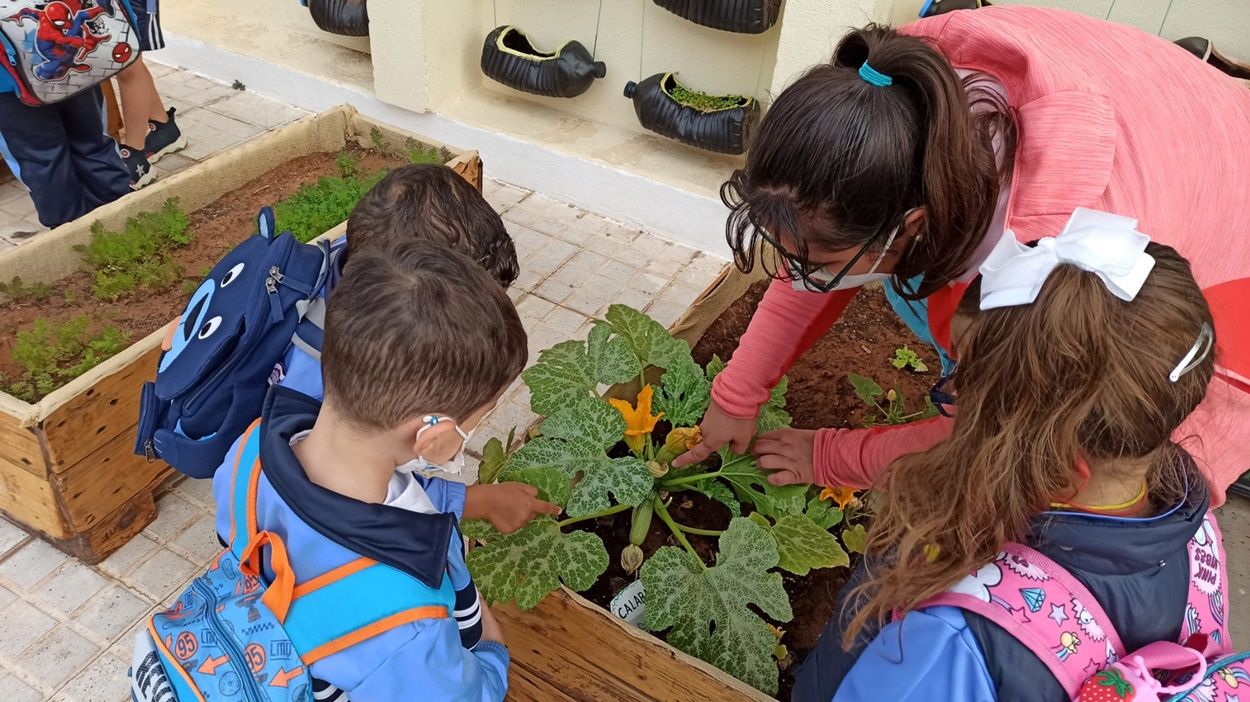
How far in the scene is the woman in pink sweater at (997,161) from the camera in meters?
1.21

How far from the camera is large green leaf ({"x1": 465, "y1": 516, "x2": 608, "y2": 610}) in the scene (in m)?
1.61

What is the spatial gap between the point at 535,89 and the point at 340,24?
43.6 inches

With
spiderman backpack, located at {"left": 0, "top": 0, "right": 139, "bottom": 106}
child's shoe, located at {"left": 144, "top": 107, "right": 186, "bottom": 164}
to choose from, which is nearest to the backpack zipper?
spiderman backpack, located at {"left": 0, "top": 0, "right": 139, "bottom": 106}

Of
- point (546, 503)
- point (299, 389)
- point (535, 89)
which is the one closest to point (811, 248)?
point (546, 503)

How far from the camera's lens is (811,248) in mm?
1331

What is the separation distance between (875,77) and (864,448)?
716 millimetres

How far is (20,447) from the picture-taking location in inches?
81.0

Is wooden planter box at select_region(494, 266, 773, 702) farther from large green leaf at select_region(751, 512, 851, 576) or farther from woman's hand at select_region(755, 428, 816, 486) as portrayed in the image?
woman's hand at select_region(755, 428, 816, 486)

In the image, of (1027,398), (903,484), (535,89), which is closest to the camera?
(1027,398)

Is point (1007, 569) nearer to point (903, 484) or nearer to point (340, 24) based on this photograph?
point (903, 484)

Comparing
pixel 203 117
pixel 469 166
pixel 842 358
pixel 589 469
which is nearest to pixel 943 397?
pixel 589 469

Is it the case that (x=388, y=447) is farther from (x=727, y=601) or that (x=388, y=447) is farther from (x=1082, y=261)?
(x=1082, y=261)

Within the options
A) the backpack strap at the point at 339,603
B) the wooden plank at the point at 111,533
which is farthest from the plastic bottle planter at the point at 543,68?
the backpack strap at the point at 339,603

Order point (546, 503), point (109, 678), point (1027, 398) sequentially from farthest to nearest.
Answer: point (109, 678), point (546, 503), point (1027, 398)
